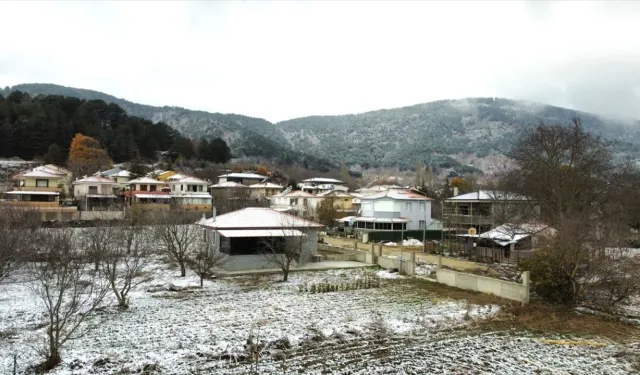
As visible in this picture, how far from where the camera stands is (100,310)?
1515cm

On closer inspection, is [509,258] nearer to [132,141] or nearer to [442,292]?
[442,292]

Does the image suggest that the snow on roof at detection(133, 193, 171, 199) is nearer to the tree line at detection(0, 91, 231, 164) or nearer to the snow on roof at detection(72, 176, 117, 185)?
the snow on roof at detection(72, 176, 117, 185)

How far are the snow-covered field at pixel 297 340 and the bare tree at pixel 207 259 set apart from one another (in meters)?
2.54

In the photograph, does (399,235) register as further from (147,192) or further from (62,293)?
(62,293)

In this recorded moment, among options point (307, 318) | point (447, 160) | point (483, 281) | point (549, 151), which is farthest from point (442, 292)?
point (447, 160)

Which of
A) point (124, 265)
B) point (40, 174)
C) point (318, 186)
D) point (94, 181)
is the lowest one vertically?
point (124, 265)

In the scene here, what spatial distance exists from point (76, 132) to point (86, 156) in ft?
35.5

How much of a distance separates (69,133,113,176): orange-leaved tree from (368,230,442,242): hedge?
47.6m

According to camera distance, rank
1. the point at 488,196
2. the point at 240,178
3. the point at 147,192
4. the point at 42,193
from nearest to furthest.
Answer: the point at 488,196, the point at 42,193, the point at 147,192, the point at 240,178

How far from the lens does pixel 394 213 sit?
45.3 m

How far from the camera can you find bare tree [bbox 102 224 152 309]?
15.6 meters

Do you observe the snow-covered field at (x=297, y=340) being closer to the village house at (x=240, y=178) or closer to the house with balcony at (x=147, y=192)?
the house with balcony at (x=147, y=192)

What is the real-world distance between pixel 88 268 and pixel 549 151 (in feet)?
93.9

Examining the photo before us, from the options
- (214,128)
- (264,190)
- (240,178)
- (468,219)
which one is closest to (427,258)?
(468,219)
